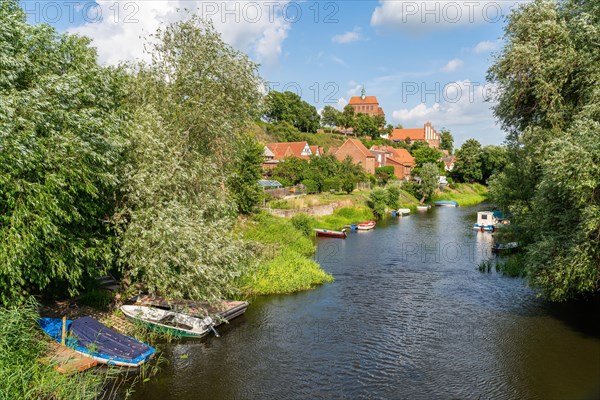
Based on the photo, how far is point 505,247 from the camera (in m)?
40.3

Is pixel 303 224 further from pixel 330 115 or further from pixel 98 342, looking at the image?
pixel 330 115

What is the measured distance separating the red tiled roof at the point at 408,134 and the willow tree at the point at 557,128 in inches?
5804

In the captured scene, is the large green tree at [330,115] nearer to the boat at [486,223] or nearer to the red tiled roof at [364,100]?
the red tiled roof at [364,100]

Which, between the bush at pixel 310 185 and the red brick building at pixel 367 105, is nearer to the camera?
the bush at pixel 310 185

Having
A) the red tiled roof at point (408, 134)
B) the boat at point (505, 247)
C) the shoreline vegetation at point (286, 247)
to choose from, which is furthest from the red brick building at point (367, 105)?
the boat at point (505, 247)

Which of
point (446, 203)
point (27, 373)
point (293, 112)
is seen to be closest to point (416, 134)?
point (293, 112)

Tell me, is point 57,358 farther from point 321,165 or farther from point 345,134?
point 345,134

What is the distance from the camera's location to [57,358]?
15.8 meters

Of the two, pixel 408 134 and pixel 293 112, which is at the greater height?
pixel 293 112

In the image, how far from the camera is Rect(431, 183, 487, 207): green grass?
295 ft

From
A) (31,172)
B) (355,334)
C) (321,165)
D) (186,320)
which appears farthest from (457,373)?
(321,165)

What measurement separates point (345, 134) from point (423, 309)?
421 feet

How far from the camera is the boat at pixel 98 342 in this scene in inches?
655

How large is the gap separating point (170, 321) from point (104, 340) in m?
3.63
